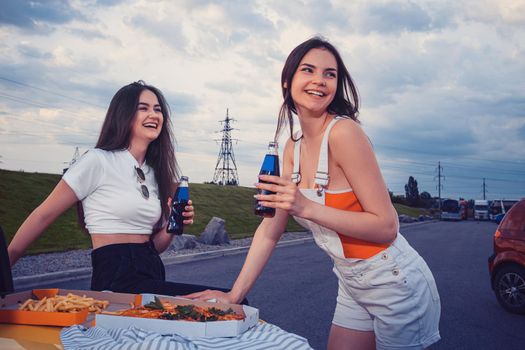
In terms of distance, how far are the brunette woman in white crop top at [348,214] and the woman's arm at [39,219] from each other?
0.96 m

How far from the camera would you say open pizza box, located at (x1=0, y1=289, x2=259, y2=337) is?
197 cm

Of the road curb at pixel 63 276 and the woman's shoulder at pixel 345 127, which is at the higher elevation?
the woman's shoulder at pixel 345 127

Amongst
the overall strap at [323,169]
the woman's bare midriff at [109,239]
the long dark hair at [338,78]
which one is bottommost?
the woman's bare midriff at [109,239]

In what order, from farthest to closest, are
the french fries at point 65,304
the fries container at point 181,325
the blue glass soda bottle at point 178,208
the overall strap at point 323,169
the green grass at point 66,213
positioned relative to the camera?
the green grass at point 66,213 < the blue glass soda bottle at point 178,208 < the overall strap at point 323,169 < the french fries at point 65,304 < the fries container at point 181,325

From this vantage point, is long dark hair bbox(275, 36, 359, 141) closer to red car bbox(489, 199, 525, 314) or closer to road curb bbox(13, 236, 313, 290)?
red car bbox(489, 199, 525, 314)

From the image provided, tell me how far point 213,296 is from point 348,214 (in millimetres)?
867

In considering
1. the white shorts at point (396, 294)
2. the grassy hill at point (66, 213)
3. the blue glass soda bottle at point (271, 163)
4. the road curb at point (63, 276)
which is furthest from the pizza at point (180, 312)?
the road curb at point (63, 276)

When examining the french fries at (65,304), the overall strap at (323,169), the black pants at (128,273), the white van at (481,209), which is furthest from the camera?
the white van at (481,209)

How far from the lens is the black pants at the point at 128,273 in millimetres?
3008

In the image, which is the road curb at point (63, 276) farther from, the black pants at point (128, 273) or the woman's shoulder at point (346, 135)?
the woman's shoulder at point (346, 135)

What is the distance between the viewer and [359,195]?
2.51m

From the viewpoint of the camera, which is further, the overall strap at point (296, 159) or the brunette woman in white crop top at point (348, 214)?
the overall strap at point (296, 159)

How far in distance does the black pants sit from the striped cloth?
3.12 feet

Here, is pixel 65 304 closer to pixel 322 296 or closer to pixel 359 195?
pixel 359 195
